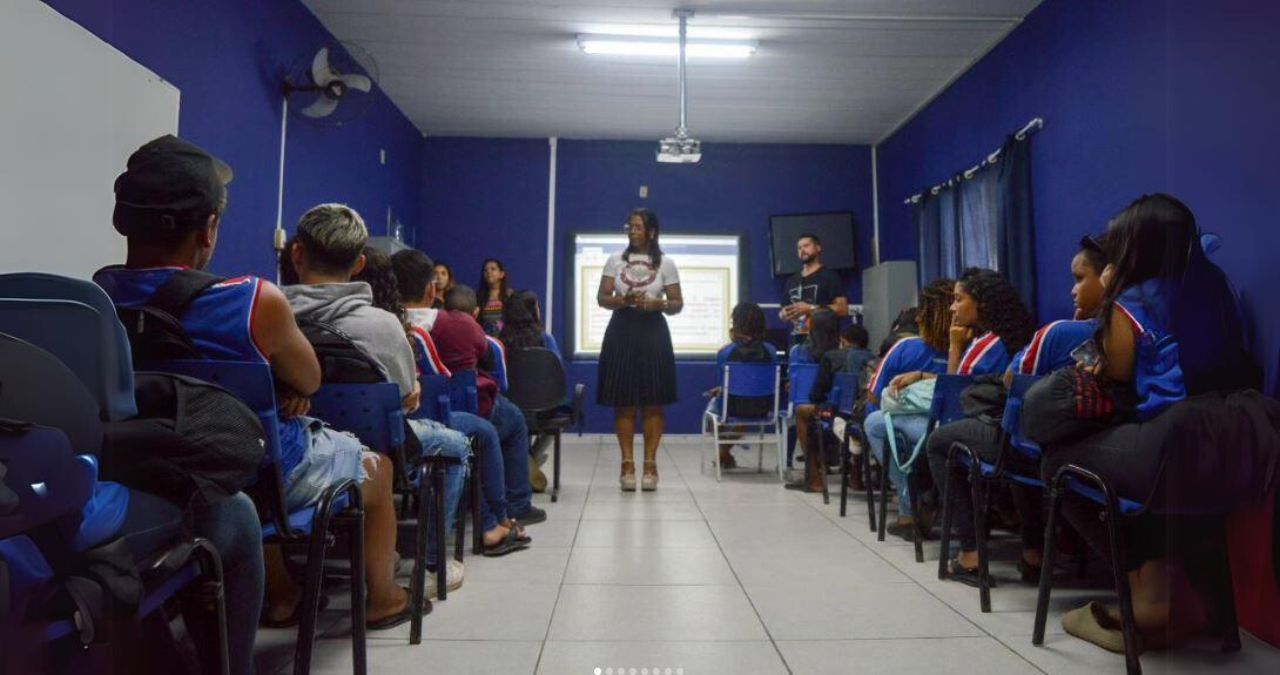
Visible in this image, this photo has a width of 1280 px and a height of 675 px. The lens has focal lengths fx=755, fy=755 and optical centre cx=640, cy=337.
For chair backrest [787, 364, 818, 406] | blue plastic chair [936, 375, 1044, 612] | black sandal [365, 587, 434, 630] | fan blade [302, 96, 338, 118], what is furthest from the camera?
chair backrest [787, 364, 818, 406]

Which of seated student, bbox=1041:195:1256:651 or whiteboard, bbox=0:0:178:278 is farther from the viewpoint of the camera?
whiteboard, bbox=0:0:178:278

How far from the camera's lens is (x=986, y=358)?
2607 mm

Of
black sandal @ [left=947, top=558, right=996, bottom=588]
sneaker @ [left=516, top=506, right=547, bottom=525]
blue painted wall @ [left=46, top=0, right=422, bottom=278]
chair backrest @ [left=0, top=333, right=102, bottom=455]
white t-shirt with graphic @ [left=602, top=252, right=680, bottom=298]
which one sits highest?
blue painted wall @ [left=46, top=0, right=422, bottom=278]

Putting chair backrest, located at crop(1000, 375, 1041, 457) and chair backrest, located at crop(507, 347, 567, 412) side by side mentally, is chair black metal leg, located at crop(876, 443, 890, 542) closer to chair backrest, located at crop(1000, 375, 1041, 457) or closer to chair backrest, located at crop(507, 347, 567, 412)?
chair backrest, located at crop(1000, 375, 1041, 457)

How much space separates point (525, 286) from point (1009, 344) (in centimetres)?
494

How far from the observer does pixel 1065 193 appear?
3.96 meters

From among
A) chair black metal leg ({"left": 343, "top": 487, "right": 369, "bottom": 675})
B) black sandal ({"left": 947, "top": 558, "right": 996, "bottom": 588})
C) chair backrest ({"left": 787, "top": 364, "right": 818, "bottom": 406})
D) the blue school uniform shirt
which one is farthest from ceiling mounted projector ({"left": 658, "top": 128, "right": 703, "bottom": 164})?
the blue school uniform shirt

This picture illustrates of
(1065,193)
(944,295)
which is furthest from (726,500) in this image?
(1065,193)

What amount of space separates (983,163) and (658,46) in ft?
7.22

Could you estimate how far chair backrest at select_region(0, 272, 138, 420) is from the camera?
0.90m

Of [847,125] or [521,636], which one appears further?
[847,125]

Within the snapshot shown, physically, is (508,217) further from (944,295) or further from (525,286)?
(944,295)

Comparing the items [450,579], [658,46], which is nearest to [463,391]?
[450,579]

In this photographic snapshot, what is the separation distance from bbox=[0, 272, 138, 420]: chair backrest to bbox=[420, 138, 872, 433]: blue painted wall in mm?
6019
